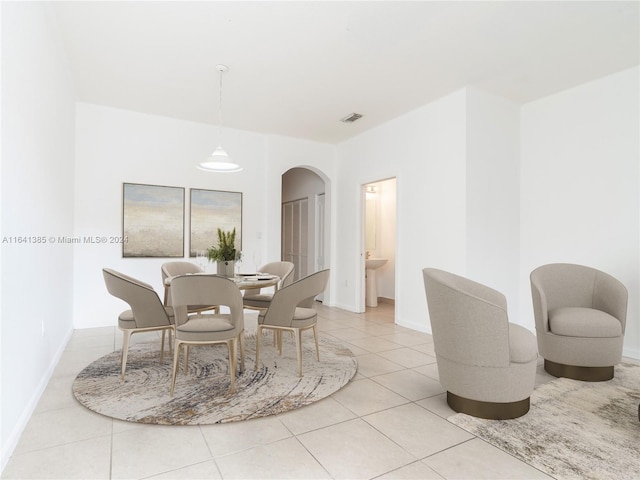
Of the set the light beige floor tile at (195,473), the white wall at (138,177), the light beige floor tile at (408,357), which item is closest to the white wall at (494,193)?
the light beige floor tile at (408,357)

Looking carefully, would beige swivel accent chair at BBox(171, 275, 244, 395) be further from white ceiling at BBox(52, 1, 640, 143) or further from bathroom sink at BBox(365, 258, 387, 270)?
bathroom sink at BBox(365, 258, 387, 270)

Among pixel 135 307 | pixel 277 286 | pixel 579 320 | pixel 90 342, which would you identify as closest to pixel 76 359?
pixel 90 342

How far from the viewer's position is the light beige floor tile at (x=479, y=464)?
1.80m

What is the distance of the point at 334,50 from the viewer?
3486 millimetres

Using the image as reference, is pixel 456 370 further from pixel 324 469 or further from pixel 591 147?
pixel 591 147

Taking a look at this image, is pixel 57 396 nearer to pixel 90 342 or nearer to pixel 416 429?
pixel 90 342

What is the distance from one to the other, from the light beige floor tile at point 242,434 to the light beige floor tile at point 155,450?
0.17ft

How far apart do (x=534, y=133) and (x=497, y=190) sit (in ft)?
2.88

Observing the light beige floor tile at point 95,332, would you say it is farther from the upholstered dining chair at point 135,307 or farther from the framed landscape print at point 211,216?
the upholstered dining chair at point 135,307

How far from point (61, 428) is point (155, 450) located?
695 mm

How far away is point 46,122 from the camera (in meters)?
2.99

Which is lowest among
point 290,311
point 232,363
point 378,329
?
point 378,329

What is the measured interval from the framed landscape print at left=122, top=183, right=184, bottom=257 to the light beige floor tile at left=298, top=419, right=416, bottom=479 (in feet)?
12.8

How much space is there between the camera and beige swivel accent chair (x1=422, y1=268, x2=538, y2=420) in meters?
2.31
